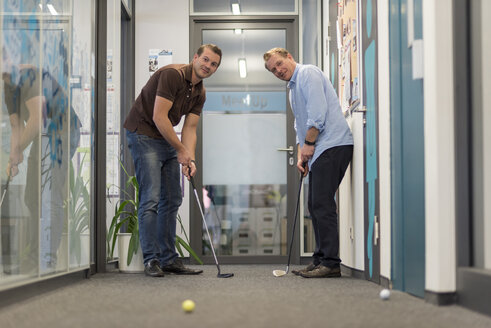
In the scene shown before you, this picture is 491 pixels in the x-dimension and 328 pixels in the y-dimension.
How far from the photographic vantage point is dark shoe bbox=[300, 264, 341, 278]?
11.2ft

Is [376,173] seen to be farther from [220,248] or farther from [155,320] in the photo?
[220,248]

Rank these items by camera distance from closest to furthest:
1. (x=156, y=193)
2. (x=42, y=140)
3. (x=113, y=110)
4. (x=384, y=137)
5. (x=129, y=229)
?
(x=42, y=140)
(x=384, y=137)
(x=156, y=193)
(x=129, y=229)
(x=113, y=110)

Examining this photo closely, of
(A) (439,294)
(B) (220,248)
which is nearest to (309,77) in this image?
(A) (439,294)

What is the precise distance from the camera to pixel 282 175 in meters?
5.13

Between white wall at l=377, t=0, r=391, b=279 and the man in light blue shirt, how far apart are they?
49cm

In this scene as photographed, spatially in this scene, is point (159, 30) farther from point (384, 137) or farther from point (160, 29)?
point (384, 137)

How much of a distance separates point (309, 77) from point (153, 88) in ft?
2.86

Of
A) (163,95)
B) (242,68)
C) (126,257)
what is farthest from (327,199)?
(242,68)

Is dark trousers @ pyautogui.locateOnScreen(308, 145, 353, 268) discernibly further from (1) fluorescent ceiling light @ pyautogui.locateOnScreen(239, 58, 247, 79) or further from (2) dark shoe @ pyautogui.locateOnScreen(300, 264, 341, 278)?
(1) fluorescent ceiling light @ pyautogui.locateOnScreen(239, 58, 247, 79)

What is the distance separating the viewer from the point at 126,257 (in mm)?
3961

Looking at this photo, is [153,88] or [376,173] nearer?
[376,173]

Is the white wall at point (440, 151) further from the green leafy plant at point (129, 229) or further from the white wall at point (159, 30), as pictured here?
the white wall at point (159, 30)

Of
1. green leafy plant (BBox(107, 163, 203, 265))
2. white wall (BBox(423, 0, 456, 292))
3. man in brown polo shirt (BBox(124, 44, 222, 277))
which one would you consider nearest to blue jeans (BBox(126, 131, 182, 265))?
man in brown polo shirt (BBox(124, 44, 222, 277))

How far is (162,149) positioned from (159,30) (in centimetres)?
179
